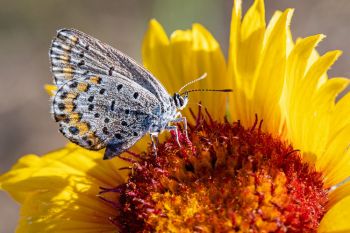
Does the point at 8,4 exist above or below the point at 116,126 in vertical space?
above

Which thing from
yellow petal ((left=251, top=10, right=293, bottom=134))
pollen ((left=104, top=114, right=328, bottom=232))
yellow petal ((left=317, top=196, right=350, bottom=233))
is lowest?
yellow petal ((left=317, top=196, right=350, bottom=233))

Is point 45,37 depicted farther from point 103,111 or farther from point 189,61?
point 103,111

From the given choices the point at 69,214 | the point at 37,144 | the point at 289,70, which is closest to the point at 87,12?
the point at 37,144

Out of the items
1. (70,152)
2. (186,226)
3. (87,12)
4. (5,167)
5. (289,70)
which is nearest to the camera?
(186,226)

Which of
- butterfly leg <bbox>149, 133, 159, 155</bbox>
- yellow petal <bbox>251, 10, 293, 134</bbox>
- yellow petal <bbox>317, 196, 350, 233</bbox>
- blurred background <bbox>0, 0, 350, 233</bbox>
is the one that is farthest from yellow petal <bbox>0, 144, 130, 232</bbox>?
blurred background <bbox>0, 0, 350, 233</bbox>

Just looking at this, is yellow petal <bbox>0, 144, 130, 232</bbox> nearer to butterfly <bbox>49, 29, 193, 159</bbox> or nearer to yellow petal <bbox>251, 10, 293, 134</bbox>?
butterfly <bbox>49, 29, 193, 159</bbox>

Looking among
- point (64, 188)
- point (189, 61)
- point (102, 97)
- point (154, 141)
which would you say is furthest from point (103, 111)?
point (189, 61)

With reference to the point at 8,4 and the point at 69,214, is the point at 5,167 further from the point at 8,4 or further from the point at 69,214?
the point at 69,214
